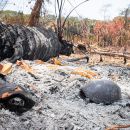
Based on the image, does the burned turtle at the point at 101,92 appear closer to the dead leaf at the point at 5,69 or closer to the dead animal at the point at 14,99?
the dead animal at the point at 14,99

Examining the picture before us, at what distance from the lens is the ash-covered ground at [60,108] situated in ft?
12.1

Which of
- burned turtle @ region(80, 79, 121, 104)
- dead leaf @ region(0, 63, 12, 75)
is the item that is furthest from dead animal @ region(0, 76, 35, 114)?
burned turtle @ region(80, 79, 121, 104)

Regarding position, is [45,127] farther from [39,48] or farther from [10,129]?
[39,48]

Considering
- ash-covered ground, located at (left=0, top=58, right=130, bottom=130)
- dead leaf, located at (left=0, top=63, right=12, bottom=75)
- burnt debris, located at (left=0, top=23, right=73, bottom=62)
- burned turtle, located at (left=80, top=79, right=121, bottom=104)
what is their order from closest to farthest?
ash-covered ground, located at (left=0, top=58, right=130, bottom=130)
burned turtle, located at (left=80, top=79, right=121, bottom=104)
dead leaf, located at (left=0, top=63, right=12, bottom=75)
burnt debris, located at (left=0, top=23, right=73, bottom=62)

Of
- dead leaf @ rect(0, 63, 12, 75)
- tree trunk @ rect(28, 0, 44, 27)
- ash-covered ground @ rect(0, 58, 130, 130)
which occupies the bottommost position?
ash-covered ground @ rect(0, 58, 130, 130)

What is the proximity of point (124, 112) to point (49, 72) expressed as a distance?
1.74 metres

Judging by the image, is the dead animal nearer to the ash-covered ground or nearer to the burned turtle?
the ash-covered ground

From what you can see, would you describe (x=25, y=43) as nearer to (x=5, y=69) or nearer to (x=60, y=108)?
(x=5, y=69)

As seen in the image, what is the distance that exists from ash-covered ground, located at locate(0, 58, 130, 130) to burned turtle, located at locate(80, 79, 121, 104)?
0.10 metres

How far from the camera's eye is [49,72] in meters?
5.55

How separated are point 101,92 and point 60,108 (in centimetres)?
83

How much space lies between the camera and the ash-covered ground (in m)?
3.69

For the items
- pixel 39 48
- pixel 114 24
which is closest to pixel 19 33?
pixel 39 48

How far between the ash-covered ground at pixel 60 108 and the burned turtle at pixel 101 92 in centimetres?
10
